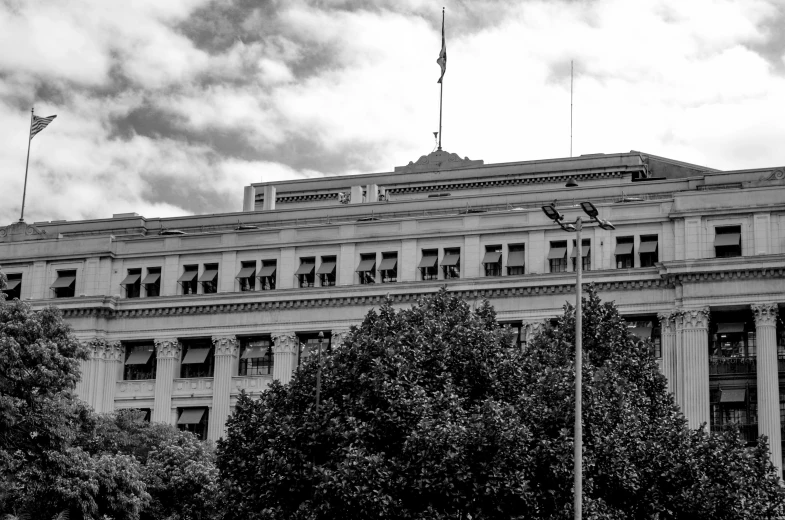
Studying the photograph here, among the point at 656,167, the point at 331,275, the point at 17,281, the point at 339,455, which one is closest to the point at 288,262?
the point at 331,275

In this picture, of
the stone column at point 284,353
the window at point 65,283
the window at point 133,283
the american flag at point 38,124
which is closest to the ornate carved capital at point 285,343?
the stone column at point 284,353

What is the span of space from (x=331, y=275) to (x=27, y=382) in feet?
121

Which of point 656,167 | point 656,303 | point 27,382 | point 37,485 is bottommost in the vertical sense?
point 37,485

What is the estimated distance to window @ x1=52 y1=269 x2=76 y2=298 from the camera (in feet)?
349

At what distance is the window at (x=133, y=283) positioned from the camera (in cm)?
10569

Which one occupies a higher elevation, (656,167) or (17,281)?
(656,167)

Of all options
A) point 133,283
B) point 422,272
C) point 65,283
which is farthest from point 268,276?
point 65,283

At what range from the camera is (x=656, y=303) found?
93.2 meters

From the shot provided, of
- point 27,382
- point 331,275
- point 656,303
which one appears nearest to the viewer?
point 27,382

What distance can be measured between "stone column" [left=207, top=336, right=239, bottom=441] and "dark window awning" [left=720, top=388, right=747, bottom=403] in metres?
32.6

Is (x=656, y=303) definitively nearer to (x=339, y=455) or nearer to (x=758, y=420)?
(x=758, y=420)

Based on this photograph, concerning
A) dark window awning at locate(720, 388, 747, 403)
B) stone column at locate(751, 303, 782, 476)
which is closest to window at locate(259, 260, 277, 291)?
dark window awning at locate(720, 388, 747, 403)

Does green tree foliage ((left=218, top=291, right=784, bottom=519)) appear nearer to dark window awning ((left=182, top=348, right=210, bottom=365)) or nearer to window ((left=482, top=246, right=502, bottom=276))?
window ((left=482, top=246, right=502, bottom=276))

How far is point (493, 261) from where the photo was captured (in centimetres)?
9756
